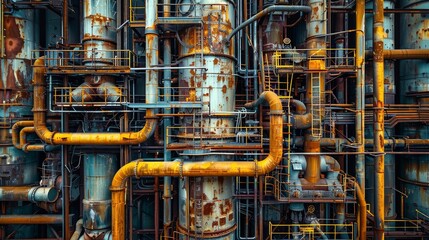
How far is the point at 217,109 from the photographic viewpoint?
9203 millimetres

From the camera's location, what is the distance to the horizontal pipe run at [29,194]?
10.2m

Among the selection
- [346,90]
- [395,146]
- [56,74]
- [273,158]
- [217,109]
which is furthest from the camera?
[346,90]

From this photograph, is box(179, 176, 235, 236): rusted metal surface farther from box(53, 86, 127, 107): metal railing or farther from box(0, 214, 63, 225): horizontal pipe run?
box(0, 214, 63, 225): horizontal pipe run

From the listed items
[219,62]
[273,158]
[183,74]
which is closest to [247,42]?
[219,62]

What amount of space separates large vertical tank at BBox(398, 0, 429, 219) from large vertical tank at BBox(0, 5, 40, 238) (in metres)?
18.4

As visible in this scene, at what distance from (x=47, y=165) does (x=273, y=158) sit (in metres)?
10.3

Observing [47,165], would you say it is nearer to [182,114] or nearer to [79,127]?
[79,127]

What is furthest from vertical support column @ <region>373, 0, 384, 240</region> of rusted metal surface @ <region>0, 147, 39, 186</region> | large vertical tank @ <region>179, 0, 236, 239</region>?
rusted metal surface @ <region>0, 147, 39, 186</region>

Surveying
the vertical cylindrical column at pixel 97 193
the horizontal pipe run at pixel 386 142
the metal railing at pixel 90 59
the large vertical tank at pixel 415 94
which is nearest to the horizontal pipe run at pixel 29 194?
the vertical cylindrical column at pixel 97 193

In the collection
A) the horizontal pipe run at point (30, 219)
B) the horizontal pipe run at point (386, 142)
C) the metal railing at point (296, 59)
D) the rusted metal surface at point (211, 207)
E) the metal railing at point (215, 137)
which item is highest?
the metal railing at point (296, 59)

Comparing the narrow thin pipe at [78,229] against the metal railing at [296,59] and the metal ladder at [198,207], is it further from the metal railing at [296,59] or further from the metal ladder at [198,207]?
the metal railing at [296,59]

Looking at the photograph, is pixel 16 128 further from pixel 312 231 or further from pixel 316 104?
pixel 312 231

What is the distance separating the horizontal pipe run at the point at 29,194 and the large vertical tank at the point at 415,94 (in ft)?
55.5

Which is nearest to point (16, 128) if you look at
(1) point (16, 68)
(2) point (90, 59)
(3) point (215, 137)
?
(1) point (16, 68)
